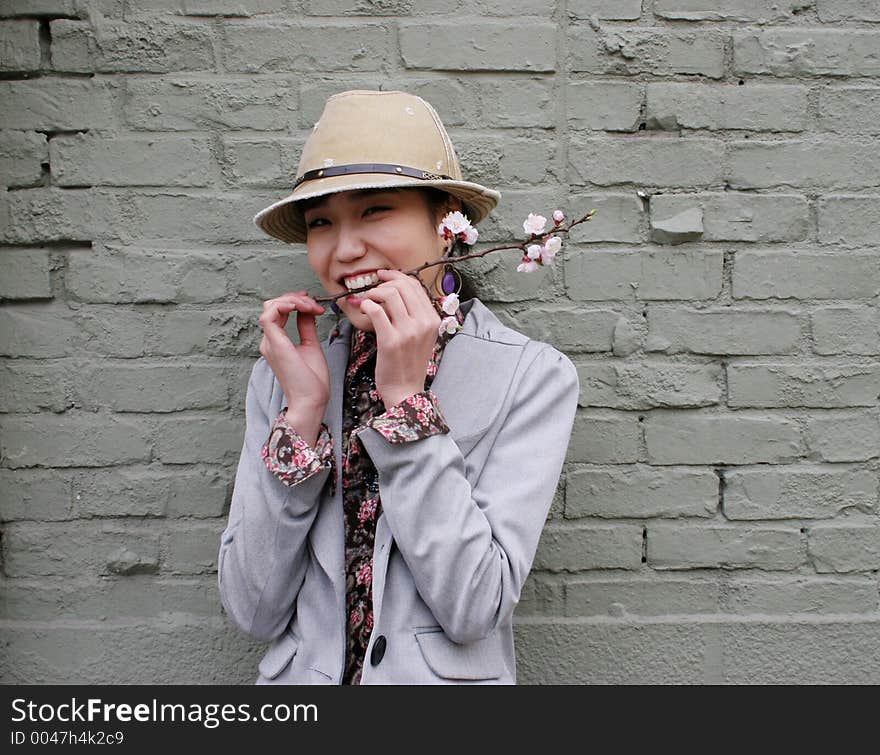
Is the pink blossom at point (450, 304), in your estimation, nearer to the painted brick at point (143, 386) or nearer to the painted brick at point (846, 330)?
the painted brick at point (143, 386)

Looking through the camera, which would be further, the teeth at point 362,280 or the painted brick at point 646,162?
the painted brick at point 646,162

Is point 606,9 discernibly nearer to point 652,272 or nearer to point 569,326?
point 652,272

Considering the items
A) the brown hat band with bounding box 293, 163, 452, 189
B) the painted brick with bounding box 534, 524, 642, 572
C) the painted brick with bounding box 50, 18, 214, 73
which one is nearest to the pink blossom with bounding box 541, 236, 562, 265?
the brown hat band with bounding box 293, 163, 452, 189

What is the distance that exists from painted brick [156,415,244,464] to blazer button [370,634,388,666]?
76cm

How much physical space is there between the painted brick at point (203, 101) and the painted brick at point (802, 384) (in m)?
1.29

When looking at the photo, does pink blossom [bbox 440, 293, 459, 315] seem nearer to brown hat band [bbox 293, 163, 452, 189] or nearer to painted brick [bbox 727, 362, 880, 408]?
brown hat band [bbox 293, 163, 452, 189]

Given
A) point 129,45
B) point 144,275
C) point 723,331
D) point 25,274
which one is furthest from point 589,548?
point 129,45

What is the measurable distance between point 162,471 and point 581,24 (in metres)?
1.52

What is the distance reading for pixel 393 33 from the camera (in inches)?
81.4

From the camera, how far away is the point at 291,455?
1.58m

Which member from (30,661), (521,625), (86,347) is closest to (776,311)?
(521,625)

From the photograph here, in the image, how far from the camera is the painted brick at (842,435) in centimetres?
212

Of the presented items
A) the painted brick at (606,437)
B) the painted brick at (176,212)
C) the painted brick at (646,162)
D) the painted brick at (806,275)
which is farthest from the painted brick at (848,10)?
the painted brick at (176,212)

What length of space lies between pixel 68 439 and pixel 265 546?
80cm
